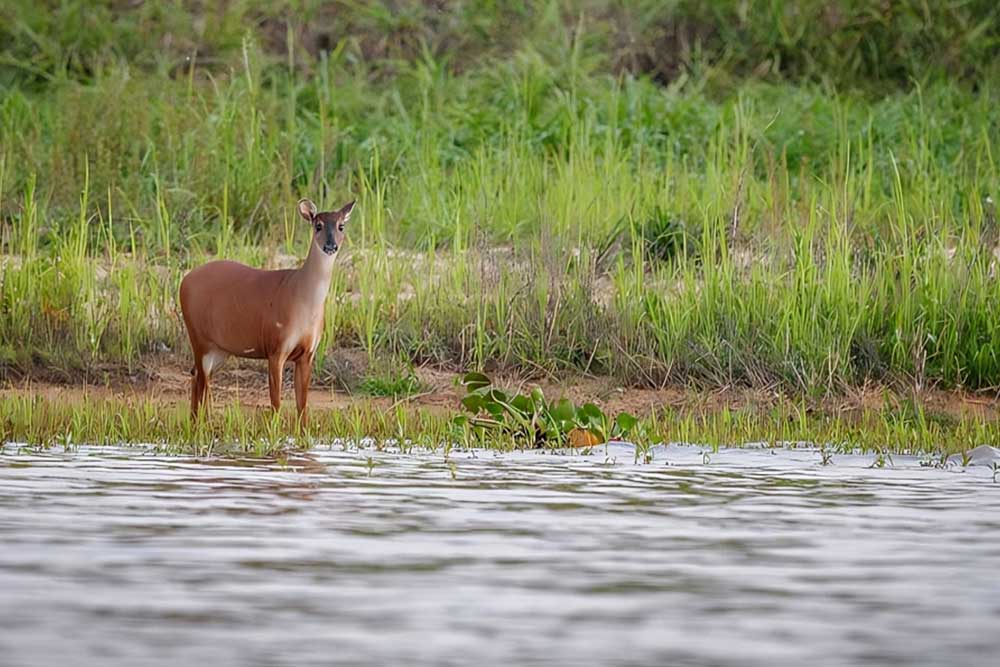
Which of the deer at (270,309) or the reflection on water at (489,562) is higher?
the deer at (270,309)

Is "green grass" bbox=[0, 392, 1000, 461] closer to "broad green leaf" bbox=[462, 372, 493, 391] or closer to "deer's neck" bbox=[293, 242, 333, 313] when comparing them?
"broad green leaf" bbox=[462, 372, 493, 391]

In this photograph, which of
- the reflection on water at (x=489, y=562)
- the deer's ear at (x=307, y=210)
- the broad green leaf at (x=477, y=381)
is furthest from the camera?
the broad green leaf at (x=477, y=381)

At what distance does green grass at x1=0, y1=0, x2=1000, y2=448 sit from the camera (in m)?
9.78

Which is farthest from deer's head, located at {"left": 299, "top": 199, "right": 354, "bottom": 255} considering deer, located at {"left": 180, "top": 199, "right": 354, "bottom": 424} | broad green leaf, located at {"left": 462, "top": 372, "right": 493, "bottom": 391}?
broad green leaf, located at {"left": 462, "top": 372, "right": 493, "bottom": 391}

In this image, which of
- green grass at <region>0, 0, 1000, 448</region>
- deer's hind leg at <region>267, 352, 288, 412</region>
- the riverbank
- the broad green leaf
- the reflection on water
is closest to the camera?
the reflection on water

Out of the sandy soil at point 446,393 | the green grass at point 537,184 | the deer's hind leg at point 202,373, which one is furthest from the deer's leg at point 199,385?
the green grass at point 537,184

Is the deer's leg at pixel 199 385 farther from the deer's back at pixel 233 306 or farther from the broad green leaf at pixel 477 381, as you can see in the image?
the broad green leaf at pixel 477 381

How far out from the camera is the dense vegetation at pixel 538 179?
980 centimetres

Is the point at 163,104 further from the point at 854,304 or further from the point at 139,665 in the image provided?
the point at 139,665

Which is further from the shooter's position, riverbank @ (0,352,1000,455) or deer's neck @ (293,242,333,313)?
deer's neck @ (293,242,333,313)

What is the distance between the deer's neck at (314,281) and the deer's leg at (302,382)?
0.82 feet

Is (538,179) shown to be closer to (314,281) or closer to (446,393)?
(446,393)

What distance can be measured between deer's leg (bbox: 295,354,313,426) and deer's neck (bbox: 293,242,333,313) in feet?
0.82

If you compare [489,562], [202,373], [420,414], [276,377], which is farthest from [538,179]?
[489,562]
